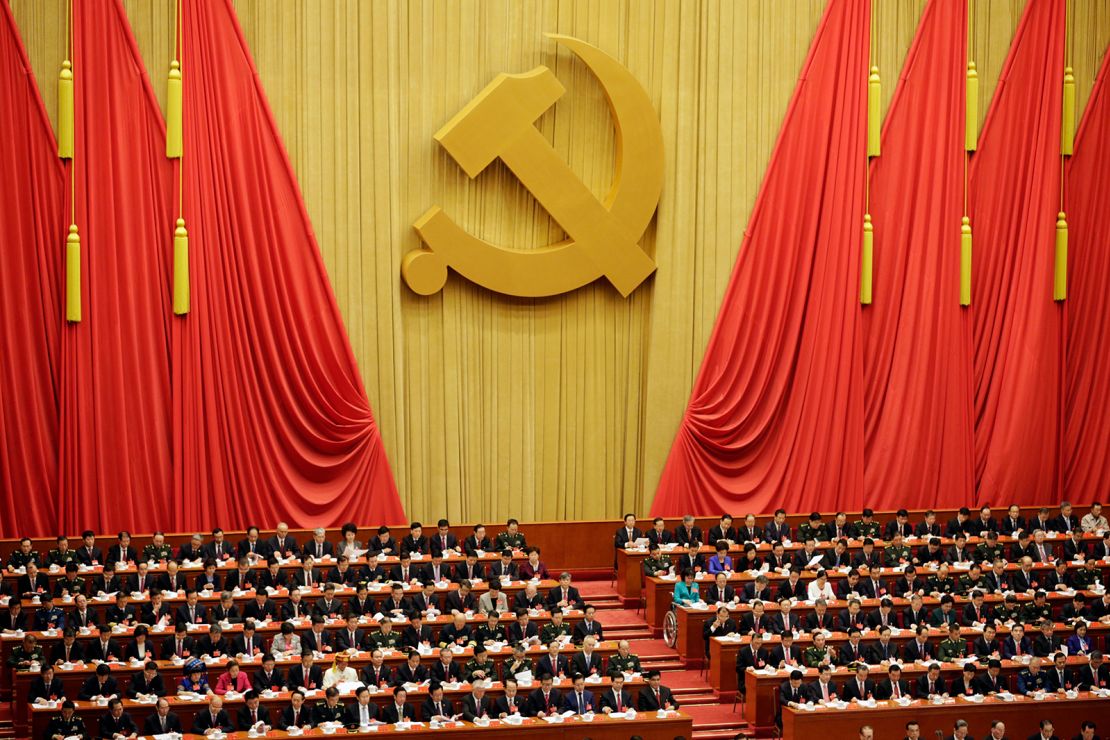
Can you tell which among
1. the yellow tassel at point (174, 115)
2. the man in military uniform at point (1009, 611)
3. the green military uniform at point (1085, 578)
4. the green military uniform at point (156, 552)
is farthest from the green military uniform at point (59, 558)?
the green military uniform at point (1085, 578)

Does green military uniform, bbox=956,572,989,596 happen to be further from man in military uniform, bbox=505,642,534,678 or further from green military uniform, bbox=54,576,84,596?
green military uniform, bbox=54,576,84,596

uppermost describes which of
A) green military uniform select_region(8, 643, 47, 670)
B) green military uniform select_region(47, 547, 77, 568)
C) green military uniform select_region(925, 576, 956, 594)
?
green military uniform select_region(47, 547, 77, 568)

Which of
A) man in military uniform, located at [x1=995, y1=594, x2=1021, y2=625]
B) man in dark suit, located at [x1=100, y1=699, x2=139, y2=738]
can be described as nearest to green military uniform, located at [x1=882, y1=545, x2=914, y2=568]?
man in military uniform, located at [x1=995, y1=594, x2=1021, y2=625]

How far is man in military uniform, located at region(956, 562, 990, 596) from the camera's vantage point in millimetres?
11508

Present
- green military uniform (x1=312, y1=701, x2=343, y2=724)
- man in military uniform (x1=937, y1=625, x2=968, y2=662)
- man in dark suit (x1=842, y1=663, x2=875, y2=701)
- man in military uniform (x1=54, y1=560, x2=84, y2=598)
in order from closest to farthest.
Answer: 1. green military uniform (x1=312, y1=701, x2=343, y2=724)
2. man in dark suit (x1=842, y1=663, x2=875, y2=701)
3. man in military uniform (x1=937, y1=625, x2=968, y2=662)
4. man in military uniform (x1=54, y1=560, x2=84, y2=598)

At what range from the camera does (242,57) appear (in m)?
11.9

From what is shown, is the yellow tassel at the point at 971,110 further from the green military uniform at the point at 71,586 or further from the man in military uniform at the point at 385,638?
the green military uniform at the point at 71,586

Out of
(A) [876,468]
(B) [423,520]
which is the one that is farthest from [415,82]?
(A) [876,468]

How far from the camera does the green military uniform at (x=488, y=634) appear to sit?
33.0 ft

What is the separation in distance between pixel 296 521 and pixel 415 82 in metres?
3.67

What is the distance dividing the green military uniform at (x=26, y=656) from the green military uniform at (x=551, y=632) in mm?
3190

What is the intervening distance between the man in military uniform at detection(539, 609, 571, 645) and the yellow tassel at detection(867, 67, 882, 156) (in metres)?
5.32

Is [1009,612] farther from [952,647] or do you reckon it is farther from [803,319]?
[803,319]

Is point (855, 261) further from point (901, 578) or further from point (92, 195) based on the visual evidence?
point (92, 195)
